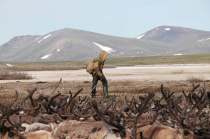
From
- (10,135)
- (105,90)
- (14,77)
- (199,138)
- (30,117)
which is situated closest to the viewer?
(199,138)

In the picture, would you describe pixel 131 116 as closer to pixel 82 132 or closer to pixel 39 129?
pixel 82 132

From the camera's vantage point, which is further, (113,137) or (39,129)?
(39,129)

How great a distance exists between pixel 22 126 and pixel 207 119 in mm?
1614

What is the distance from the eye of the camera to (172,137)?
112 inches

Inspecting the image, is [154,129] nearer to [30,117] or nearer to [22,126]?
[22,126]

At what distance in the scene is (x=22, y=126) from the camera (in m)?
3.36

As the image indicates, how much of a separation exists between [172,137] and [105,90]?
1060cm

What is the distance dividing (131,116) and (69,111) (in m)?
0.85

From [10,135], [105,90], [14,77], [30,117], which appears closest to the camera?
[10,135]

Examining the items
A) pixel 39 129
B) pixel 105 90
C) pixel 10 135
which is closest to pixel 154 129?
pixel 39 129

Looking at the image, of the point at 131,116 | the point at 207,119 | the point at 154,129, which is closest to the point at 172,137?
the point at 154,129

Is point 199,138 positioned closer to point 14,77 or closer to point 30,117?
point 30,117

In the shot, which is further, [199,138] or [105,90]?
[105,90]

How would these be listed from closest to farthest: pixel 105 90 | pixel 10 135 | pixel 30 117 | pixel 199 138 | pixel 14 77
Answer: pixel 199 138
pixel 10 135
pixel 30 117
pixel 105 90
pixel 14 77
